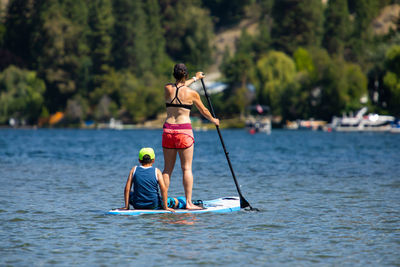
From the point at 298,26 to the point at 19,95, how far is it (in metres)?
58.5

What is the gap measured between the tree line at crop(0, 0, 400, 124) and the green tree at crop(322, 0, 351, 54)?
8.1 inches

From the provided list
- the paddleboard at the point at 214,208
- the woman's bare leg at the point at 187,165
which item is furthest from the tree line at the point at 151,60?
the woman's bare leg at the point at 187,165

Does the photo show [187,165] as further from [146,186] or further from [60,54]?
[60,54]

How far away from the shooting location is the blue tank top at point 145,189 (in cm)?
1421

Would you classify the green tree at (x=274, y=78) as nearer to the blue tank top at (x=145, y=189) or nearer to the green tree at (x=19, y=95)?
the green tree at (x=19, y=95)

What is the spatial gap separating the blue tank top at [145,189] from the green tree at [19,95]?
361 feet

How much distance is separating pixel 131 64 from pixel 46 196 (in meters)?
128

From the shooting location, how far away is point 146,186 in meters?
14.3

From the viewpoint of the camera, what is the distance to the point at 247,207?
16.3 metres

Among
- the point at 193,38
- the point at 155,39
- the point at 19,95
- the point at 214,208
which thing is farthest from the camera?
the point at 155,39

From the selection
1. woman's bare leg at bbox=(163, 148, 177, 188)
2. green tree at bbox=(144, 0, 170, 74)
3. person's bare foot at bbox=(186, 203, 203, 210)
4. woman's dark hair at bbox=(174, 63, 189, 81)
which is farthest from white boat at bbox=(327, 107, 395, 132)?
woman's dark hair at bbox=(174, 63, 189, 81)

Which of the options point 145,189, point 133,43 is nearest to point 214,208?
point 145,189

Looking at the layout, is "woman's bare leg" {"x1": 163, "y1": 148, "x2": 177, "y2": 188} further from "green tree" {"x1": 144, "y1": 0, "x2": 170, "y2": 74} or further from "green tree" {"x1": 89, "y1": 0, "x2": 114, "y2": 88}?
"green tree" {"x1": 144, "y1": 0, "x2": 170, "y2": 74}

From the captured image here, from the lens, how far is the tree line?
111 meters
